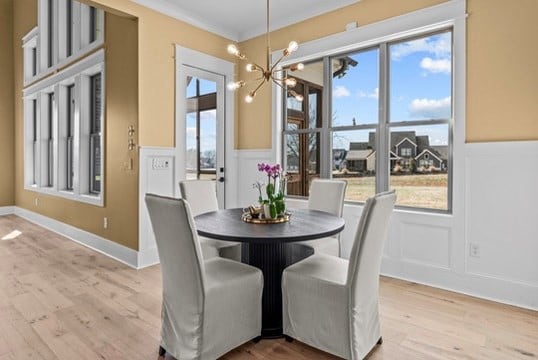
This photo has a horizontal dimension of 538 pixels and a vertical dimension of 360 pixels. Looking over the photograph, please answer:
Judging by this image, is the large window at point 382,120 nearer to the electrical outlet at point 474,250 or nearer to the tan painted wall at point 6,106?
the electrical outlet at point 474,250

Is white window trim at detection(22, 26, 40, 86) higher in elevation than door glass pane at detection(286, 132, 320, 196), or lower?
higher

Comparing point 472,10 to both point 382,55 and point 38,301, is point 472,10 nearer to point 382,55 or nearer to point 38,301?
point 382,55

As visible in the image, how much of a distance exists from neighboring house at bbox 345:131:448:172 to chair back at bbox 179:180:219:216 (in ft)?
5.47

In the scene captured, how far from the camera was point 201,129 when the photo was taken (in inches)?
180

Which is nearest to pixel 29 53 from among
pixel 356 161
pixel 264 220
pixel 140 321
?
pixel 140 321

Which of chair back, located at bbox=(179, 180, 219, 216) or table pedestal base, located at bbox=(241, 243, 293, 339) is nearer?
table pedestal base, located at bbox=(241, 243, 293, 339)

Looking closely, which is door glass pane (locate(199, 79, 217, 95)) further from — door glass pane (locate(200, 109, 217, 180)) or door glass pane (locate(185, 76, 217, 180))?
door glass pane (locate(200, 109, 217, 180))

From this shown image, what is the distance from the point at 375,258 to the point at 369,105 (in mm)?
2215

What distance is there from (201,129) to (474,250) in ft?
11.1

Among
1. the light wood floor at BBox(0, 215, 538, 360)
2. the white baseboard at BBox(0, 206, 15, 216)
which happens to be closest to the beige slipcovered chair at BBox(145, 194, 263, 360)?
the light wood floor at BBox(0, 215, 538, 360)

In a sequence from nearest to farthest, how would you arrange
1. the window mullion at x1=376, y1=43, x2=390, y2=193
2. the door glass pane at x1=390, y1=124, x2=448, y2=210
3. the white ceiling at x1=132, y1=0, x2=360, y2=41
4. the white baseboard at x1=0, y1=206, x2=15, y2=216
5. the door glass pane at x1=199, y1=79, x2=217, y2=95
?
1. the door glass pane at x1=390, y1=124, x2=448, y2=210
2. the window mullion at x1=376, y1=43, x2=390, y2=193
3. the white ceiling at x1=132, y1=0, x2=360, y2=41
4. the door glass pane at x1=199, y1=79, x2=217, y2=95
5. the white baseboard at x1=0, y1=206, x2=15, y2=216

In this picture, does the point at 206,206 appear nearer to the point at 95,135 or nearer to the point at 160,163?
the point at 160,163

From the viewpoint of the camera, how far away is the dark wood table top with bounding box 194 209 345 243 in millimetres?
2008

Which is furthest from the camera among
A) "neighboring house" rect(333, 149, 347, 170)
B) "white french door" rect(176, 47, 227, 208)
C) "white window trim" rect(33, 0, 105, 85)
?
"white window trim" rect(33, 0, 105, 85)
